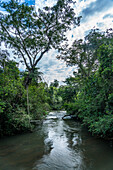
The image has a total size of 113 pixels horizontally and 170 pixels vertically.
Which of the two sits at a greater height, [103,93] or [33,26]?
[33,26]

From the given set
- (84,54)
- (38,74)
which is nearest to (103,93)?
(38,74)

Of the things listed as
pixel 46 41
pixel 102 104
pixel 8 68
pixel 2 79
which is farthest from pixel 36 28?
pixel 102 104

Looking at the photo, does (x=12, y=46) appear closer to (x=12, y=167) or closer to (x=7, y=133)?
(x=7, y=133)

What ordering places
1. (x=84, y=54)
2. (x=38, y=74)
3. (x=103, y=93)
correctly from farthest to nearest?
(x=84, y=54)
(x=38, y=74)
(x=103, y=93)

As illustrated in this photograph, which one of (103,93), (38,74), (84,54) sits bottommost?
(103,93)

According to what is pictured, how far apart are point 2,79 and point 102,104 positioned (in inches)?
221

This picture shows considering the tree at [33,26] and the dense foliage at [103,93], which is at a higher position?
the tree at [33,26]

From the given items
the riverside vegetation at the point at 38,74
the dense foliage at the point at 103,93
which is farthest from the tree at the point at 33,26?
the dense foliage at the point at 103,93

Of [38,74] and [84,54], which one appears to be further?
[84,54]

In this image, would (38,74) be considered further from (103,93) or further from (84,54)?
(84,54)

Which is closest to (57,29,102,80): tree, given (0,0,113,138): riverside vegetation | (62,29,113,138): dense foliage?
(0,0,113,138): riverside vegetation

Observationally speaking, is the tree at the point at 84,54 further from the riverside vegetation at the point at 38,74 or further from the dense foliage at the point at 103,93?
the dense foliage at the point at 103,93

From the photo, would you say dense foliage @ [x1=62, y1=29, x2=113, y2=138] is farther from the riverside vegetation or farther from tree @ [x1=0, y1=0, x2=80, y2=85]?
tree @ [x1=0, y1=0, x2=80, y2=85]

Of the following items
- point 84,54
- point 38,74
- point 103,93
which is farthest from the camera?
point 84,54
